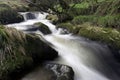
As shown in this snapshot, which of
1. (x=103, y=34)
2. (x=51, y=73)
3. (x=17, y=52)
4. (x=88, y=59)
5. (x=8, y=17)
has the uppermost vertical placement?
(x=17, y=52)

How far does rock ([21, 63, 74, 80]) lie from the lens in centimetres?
618

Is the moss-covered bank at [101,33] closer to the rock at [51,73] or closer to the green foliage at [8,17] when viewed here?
the rock at [51,73]

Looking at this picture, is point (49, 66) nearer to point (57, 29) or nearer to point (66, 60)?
point (66, 60)

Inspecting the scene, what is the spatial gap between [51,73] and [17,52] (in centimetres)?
118

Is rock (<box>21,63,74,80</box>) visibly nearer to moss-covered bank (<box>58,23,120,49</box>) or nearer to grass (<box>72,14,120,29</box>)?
moss-covered bank (<box>58,23,120,49</box>)

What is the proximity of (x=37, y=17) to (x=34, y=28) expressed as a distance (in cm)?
595

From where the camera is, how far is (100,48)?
32.4ft

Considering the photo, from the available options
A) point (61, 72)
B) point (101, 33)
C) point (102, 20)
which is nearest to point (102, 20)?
point (102, 20)

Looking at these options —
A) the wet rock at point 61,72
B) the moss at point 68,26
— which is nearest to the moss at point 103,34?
the moss at point 68,26

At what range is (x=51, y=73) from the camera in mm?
6402

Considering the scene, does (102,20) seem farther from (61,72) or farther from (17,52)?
(17,52)

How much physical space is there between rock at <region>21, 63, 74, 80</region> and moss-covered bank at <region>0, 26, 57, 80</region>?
0.36 metres

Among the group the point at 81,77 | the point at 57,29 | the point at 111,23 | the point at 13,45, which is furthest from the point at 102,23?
the point at 13,45

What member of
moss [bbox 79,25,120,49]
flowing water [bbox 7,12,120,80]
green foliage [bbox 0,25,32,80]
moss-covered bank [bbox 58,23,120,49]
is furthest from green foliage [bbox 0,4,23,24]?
green foliage [bbox 0,25,32,80]
